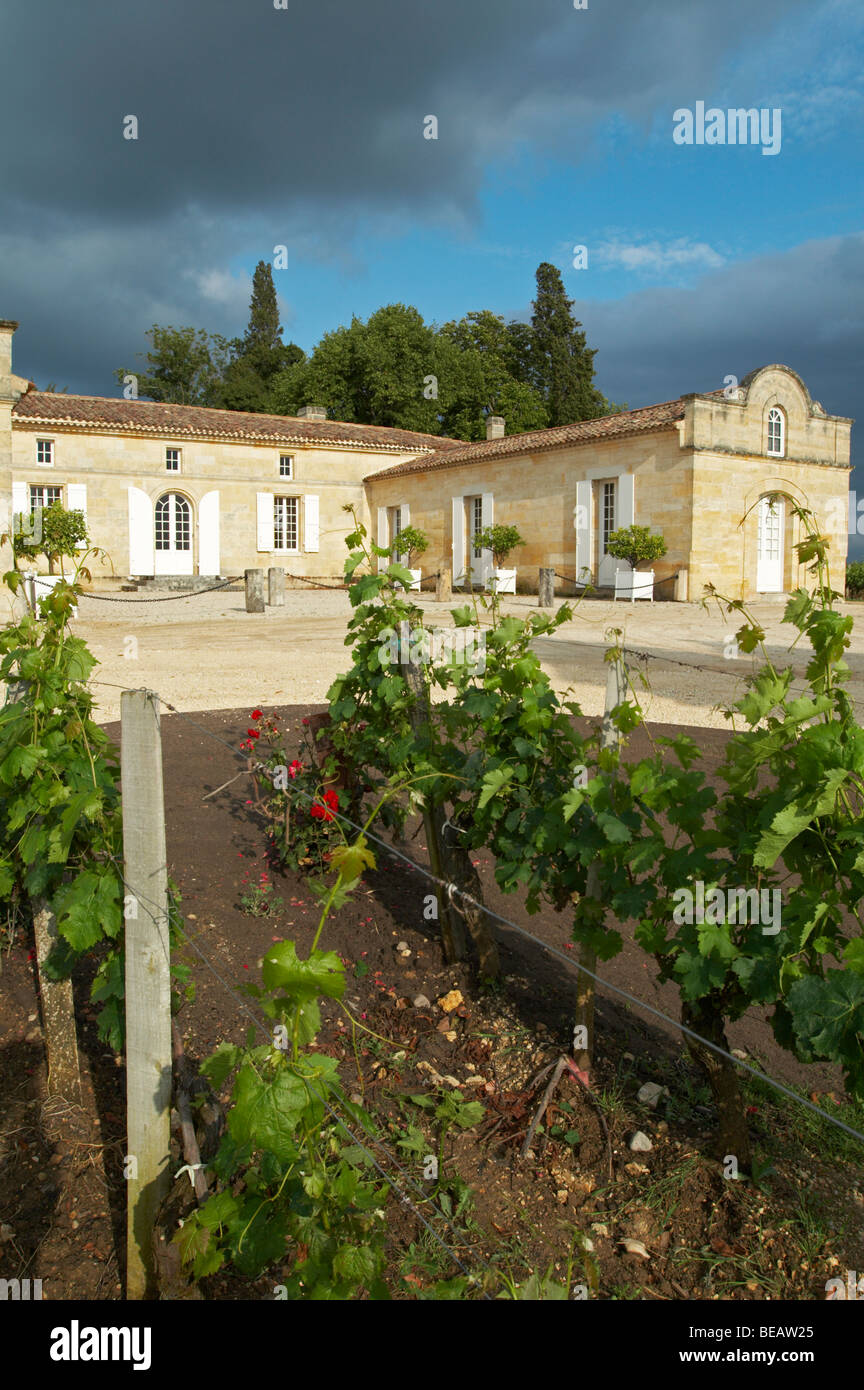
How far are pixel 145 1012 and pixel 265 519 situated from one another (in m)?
25.3

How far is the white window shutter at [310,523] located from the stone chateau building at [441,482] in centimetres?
4

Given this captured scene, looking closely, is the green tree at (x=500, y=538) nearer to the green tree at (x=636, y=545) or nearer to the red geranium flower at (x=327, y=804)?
the green tree at (x=636, y=545)

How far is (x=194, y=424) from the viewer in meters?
25.7

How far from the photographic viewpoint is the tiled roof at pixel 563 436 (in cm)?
1977

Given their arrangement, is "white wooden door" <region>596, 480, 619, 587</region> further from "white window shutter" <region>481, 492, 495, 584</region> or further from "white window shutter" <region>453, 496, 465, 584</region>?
"white window shutter" <region>453, 496, 465, 584</region>

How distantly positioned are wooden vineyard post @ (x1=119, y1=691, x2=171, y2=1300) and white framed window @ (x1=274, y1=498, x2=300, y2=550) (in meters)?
25.7

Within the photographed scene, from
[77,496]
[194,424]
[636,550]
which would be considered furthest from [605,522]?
[77,496]

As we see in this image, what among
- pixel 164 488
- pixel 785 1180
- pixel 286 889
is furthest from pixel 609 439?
pixel 785 1180

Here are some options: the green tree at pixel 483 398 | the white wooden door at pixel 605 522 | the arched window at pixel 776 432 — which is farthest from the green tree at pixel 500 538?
the green tree at pixel 483 398

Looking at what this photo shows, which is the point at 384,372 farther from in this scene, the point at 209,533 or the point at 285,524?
the point at 209,533

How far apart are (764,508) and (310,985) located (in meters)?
21.3

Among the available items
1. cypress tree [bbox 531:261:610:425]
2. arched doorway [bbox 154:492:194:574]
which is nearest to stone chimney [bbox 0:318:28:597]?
arched doorway [bbox 154:492:194:574]

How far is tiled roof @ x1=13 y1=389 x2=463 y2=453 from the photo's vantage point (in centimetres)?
2380

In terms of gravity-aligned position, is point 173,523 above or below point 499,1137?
above
